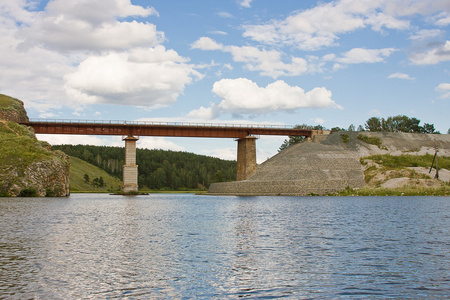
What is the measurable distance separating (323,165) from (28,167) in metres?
74.1

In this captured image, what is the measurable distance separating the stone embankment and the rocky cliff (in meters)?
46.7

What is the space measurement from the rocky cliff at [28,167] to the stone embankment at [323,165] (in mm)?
46653

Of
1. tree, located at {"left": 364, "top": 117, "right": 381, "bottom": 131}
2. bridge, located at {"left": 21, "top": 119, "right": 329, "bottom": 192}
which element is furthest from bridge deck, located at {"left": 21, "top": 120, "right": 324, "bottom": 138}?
tree, located at {"left": 364, "top": 117, "right": 381, "bottom": 131}

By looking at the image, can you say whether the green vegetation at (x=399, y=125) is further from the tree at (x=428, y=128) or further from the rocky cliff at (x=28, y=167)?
the rocky cliff at (x=28, y=167)

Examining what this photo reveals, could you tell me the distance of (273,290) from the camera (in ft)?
59.7

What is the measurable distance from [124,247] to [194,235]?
7.26m

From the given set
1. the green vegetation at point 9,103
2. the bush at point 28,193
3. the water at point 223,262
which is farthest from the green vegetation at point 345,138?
the water at point 223,262

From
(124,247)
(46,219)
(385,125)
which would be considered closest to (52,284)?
(124,247)

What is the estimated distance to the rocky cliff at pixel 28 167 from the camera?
307 feet

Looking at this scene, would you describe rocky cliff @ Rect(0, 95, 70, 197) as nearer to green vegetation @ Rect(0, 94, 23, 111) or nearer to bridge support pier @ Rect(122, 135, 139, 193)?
bridge support pier @ Rect(122, 135, 139, 193)

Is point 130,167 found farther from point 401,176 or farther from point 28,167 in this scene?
point 401,176

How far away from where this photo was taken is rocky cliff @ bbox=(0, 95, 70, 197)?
9362cm

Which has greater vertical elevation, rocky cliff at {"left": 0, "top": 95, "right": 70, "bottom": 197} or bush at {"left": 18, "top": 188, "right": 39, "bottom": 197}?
rocky cliff at {"left": 0, "top": 95, "right": 70, "bottom": 197}

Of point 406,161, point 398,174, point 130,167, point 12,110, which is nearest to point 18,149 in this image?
point 130,167
